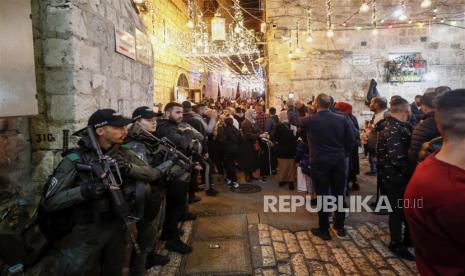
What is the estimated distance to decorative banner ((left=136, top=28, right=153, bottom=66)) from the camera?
505 cm

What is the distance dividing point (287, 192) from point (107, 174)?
5412 millimetres

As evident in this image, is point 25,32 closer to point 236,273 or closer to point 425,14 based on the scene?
point 236,273

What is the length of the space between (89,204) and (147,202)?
0.68 m

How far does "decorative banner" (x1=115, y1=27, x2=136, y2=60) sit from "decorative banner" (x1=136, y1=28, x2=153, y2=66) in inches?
7.0

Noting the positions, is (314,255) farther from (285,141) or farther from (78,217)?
(285,141)

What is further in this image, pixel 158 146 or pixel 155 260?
pixel 155 260

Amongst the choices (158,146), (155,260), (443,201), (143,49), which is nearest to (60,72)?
(158,146)

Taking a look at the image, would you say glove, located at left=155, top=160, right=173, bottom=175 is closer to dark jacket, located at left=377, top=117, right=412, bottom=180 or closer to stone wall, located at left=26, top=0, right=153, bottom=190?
→ stone wall, located at left=26, top=0, right=153, bottom=190

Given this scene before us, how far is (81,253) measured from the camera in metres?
2.59

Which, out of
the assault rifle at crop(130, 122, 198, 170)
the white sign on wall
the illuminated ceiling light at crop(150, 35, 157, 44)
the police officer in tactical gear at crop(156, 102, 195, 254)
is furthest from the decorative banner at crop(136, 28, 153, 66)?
the white sign on wall

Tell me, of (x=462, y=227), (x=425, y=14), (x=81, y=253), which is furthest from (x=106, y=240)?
(x=425, y=14)

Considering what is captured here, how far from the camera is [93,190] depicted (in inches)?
94.8

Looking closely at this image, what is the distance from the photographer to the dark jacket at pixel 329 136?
15.5 ft

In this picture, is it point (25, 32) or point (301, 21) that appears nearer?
point (25, 32)
